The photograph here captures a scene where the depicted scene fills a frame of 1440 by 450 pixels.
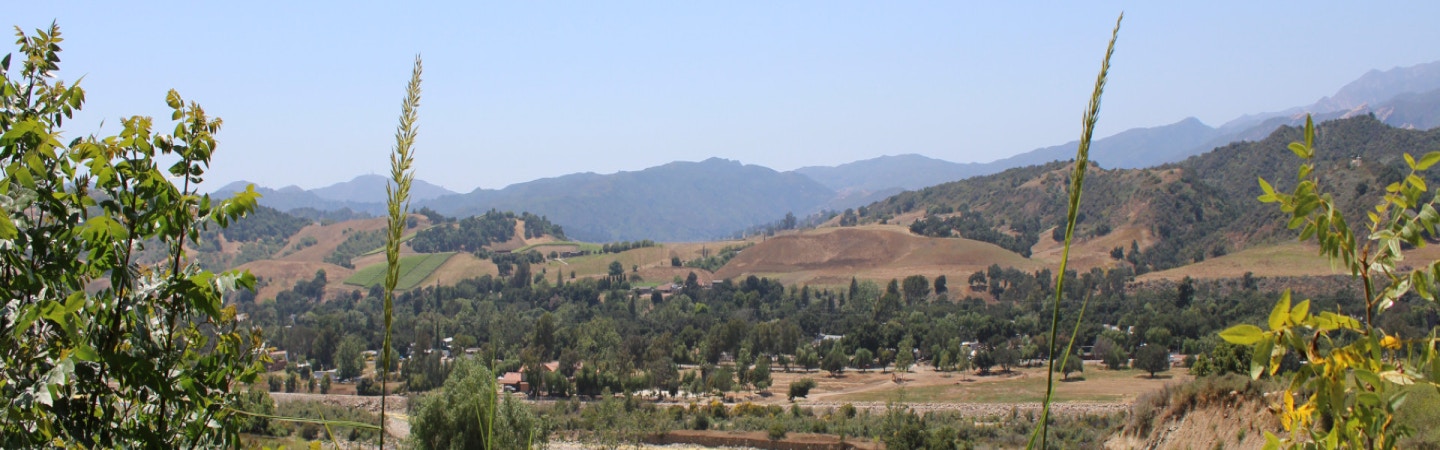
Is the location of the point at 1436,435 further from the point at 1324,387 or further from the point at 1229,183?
the point at 1229,183

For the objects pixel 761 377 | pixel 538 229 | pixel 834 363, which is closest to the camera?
pixel 761 377

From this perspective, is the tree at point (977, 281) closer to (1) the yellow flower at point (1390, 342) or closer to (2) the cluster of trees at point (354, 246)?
(2) the cluster of trees at point (354, 246)

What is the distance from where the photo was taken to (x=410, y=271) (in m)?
106

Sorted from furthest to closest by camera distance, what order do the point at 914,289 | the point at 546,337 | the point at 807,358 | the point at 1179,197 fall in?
the point at 1179,197 → the point at 914,289 → the point at 546,337 → the point at 807,358

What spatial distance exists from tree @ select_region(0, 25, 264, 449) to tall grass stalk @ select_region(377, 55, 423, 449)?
1.08 m

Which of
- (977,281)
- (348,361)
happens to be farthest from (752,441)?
(977,281)

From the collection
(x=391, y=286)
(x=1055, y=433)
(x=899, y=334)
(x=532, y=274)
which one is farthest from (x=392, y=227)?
(x=532, y=274)

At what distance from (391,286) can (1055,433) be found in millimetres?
29042

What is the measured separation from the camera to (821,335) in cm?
6569

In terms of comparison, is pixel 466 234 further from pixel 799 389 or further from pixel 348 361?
pixel 799 389

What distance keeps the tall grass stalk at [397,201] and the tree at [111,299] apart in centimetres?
108

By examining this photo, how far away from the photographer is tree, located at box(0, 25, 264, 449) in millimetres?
2189

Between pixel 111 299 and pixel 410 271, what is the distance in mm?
108726

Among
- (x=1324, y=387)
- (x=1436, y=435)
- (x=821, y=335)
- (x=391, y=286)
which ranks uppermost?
(x=391, y=286)
